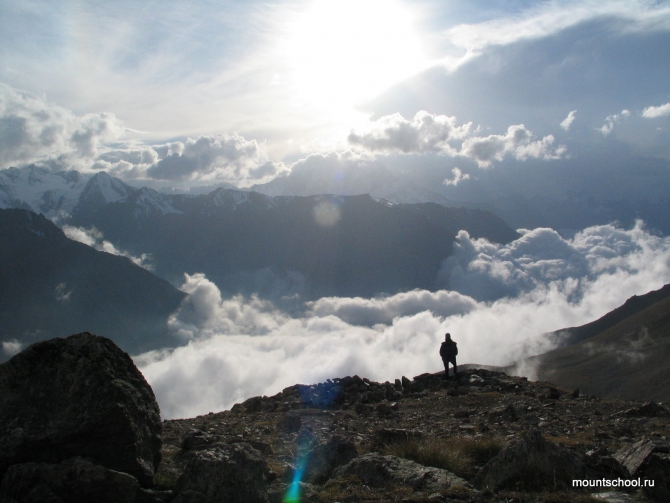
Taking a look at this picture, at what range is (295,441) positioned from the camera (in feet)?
44.0

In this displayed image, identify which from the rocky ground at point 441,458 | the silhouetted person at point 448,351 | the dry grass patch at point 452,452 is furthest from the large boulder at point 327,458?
the silhouetted person at point 448,351

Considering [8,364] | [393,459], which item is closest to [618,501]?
[393,459]

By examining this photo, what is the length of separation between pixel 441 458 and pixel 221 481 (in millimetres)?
3929

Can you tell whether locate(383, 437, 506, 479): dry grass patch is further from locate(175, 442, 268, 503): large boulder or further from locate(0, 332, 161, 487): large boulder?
locate(0, 332, 161, 487): large boulder

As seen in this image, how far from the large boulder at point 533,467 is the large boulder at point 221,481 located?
3441 mm

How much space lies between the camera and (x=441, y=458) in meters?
8.65

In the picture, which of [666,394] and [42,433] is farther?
[666,394]

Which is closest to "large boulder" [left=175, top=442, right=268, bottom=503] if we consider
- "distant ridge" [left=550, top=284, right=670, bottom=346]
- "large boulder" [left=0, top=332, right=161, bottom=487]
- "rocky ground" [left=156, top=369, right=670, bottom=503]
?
"rocky ground" [left=156, top=369, right=670, bottom=503]

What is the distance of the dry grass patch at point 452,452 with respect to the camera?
8.54 meters

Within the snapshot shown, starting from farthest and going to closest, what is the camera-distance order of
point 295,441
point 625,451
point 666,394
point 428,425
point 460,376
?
point 666,394 < point 460,376 < point 428,425 < point 295,441 < point 625,451

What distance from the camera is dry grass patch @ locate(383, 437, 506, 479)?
8539mm

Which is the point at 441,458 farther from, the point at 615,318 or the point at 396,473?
the point at 615,318

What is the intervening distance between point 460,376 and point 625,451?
19242mm

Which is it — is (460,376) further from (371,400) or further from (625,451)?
(625,451)
